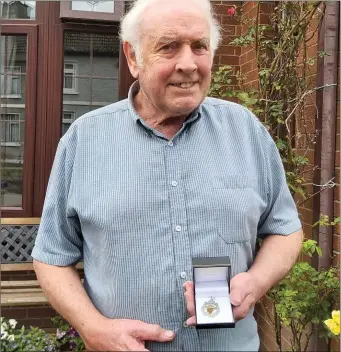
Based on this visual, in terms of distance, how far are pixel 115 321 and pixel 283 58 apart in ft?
8.14

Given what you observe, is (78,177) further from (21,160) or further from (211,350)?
(21,160)

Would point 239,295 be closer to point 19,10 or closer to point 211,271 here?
point 211,271

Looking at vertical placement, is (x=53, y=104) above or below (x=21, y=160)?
above

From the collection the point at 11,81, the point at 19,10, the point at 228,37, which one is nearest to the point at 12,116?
the point at 11,81

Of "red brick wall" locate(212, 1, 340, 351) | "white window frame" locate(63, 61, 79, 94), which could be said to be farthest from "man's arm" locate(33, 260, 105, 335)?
"white window frame" locate(63, 61, 79, 94)

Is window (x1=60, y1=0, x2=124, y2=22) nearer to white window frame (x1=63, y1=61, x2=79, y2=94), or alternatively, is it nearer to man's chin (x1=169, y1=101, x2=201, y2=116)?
white window frame (x1=63, y1=61, x2=79, y2=94)

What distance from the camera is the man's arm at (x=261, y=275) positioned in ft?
4.29

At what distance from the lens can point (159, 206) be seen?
55.8 inches

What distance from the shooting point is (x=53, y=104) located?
3830mm

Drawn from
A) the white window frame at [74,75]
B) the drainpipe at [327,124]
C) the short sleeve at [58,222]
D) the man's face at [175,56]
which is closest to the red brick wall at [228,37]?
the drainpipe at [327,124]

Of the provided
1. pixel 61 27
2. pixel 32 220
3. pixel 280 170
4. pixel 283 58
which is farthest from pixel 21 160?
pixel 280 170

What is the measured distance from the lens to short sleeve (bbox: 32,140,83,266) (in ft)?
4.83

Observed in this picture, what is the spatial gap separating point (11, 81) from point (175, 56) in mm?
2762

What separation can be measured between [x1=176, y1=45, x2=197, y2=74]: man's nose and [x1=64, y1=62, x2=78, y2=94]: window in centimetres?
259
